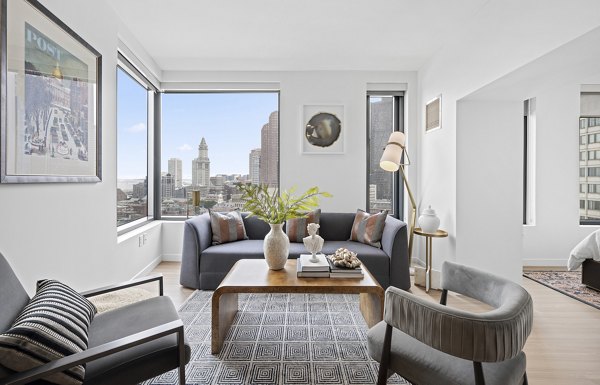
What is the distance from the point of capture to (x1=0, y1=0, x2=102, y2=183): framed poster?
5.43 ft

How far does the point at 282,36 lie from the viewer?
11.0 ft

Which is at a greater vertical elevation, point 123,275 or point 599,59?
point 599,59

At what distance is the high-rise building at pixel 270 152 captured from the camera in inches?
174

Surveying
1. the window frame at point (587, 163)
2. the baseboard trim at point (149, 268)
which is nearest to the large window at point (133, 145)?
the baseboard trim at point (149, 268)

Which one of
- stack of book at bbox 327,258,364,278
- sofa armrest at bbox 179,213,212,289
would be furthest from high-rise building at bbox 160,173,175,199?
stack of book at bbox 327,258,364,278

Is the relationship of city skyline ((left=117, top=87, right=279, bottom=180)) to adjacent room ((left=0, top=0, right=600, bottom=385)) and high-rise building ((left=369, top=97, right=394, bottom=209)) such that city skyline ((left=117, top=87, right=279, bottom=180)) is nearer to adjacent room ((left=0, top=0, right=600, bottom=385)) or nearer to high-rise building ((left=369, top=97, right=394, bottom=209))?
adjacent room ((left=0, top=0, right=600, bottom=385))

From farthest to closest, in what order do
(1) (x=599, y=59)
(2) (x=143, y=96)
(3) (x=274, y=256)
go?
(2) (x=143, y=96), (3) (x=274, y=256), (1) (x=599, y=59)

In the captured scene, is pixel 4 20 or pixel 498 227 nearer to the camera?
pixel 4 20

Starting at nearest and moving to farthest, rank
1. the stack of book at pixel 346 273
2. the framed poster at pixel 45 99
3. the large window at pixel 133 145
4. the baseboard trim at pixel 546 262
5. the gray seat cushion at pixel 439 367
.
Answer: the gray seat cushion at pixel 439 367, the framed poster at pixel 45 99, the stack of book at pixel 346 273, the large window at pixel 133 145, the baseboard trim at pixel 546 262

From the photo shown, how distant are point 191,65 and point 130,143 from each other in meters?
1.31

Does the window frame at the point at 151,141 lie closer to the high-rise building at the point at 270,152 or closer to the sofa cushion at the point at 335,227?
the high-rise building at the point at 270,152

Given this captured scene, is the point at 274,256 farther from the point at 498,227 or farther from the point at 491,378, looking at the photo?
the point at 498,227

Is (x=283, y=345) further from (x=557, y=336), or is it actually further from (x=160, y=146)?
(x=160, y=146)

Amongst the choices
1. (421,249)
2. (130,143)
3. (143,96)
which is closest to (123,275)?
(130,143)
